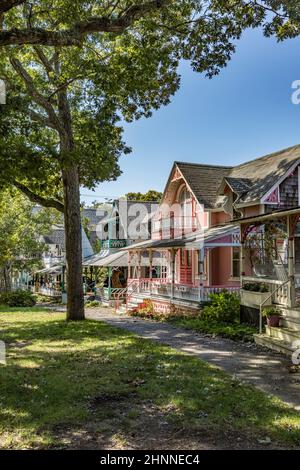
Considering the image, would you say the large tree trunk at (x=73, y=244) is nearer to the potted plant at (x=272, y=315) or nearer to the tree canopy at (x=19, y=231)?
the potted plant at (x=272, y=315)

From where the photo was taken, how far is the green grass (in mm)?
13312

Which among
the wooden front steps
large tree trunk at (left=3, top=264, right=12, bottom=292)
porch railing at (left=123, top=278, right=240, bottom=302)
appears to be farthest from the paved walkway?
large tree trunk at (left=3, top=264, right=12, bottom=292)

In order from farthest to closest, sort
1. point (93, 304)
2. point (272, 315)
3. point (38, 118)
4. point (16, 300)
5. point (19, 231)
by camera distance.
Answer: point (19, 231) < point (93, 304) < point (16, 300) < point (38, 118) < point (272, 315)

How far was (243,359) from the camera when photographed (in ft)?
33.9

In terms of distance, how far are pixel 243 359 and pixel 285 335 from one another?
5.96 ft

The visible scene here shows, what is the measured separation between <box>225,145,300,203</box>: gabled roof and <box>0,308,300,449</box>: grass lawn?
10730mm

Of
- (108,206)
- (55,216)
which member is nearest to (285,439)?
(55,216)

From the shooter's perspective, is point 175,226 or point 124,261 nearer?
point 175,226

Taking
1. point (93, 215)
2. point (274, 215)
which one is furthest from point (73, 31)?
point (93, 215)

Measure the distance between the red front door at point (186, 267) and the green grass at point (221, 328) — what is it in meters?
8.68

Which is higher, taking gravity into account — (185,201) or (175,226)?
(185,201)

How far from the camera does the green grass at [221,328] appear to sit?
43.7ft

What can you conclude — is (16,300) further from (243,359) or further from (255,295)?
(243,359)

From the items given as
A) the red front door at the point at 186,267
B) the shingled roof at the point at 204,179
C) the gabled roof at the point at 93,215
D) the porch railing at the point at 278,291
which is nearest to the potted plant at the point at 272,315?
the porch railing at the point at 278,291
